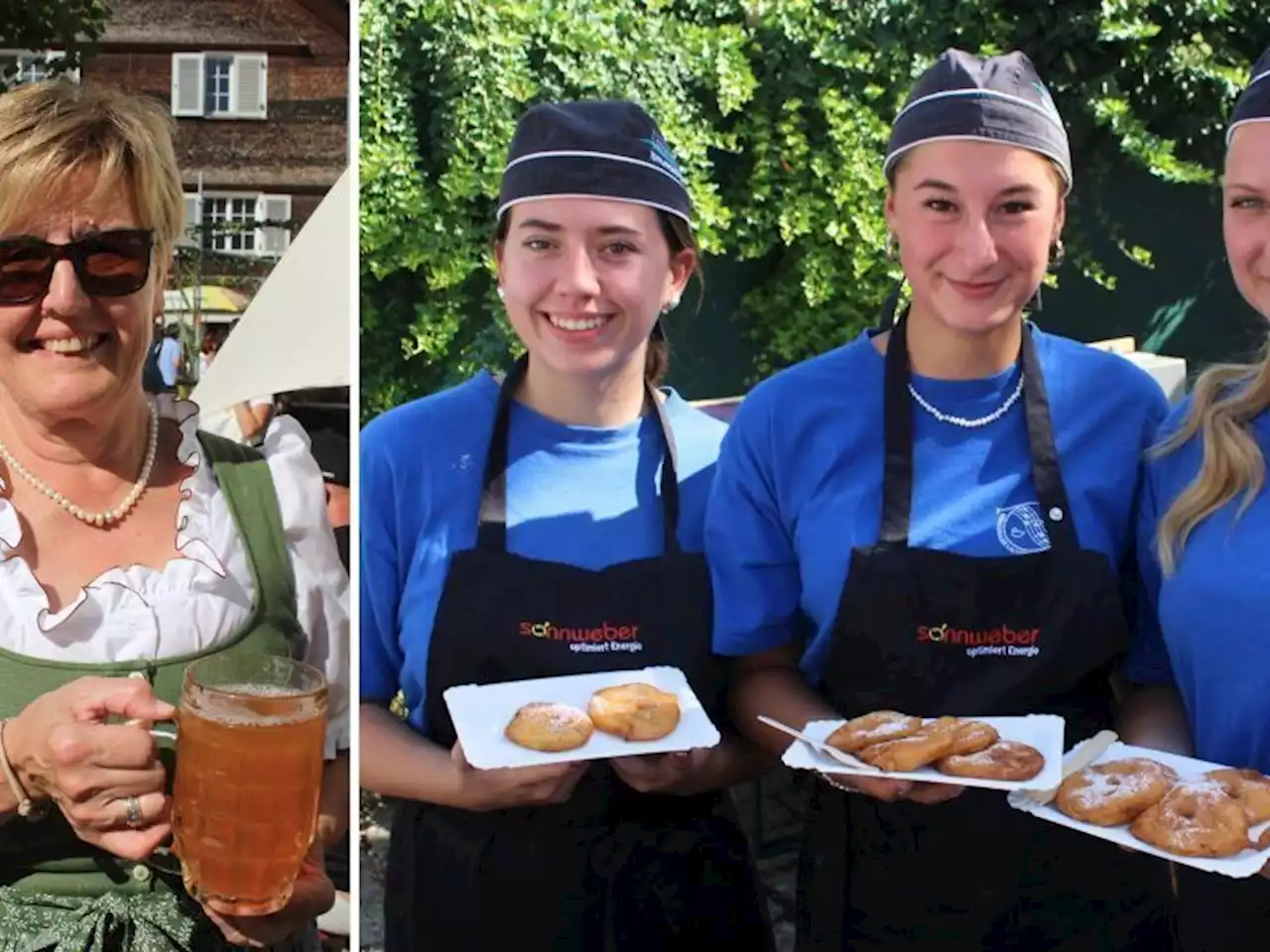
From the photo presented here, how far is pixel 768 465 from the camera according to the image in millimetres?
1876

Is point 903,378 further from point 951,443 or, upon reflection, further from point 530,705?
point 530,705

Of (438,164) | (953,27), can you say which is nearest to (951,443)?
(953,27)

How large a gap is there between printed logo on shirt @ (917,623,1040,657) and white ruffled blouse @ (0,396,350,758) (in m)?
0.82

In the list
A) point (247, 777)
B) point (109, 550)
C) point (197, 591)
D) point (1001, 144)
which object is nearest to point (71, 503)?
point (109, 550)

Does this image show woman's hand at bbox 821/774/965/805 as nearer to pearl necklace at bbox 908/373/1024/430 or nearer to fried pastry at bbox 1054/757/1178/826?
fried pastry at bbox 1054/757/1178/826

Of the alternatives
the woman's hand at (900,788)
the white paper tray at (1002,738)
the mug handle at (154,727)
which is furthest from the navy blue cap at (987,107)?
the mug handle at (154,727)

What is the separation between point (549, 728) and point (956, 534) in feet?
1.93

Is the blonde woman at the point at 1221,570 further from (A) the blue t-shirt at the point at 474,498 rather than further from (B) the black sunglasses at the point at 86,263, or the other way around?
(B) the black sunglasses at the point at 86,263

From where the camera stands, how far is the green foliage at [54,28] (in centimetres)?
192

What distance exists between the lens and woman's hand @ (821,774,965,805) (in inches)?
68.4

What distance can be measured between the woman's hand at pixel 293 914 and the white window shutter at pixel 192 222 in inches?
34.4

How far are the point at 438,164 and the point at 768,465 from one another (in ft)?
2.02

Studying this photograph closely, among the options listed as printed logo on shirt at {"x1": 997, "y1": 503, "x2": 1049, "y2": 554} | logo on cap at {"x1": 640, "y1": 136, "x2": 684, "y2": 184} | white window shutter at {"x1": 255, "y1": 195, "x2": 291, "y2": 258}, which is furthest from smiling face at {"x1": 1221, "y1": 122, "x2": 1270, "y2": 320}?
white window shutter at {"x1": 255, "y1": 195, "x2": 291, "y2": 258}

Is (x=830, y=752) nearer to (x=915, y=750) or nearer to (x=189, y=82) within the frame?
(x=915, y=750)
